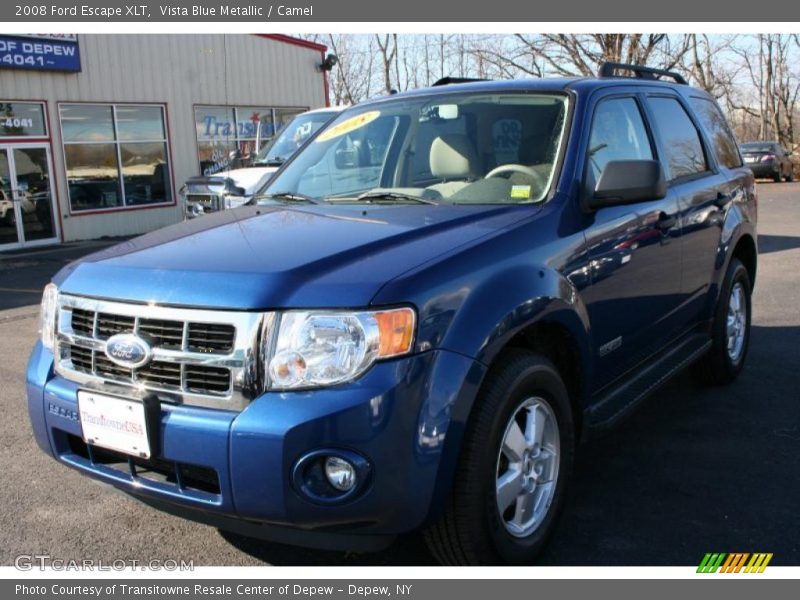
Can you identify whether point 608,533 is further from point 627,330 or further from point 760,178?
point 760,178

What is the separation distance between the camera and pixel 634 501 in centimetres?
351

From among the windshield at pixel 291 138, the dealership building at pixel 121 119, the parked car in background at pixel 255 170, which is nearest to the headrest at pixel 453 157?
the parked car in background at pixel 255 170

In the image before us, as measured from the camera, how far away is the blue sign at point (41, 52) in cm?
1490

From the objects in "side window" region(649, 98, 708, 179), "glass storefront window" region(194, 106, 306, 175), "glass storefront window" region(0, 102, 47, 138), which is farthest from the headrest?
"glass storefront window" region(194, 106, 306, 175)

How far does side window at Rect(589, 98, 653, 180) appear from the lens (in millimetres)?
3609

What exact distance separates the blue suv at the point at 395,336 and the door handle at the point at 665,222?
15mm

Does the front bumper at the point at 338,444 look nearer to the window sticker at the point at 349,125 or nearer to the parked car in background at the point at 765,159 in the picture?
the window sticker at the point at 349,125

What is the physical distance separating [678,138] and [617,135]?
2.92 feet

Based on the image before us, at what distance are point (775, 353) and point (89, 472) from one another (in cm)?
510

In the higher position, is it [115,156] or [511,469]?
[115,156]

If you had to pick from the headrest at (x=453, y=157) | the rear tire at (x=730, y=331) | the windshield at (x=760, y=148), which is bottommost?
the rear tire at (x=730, y=331)

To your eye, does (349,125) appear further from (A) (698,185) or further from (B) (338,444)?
(B) (338,444)

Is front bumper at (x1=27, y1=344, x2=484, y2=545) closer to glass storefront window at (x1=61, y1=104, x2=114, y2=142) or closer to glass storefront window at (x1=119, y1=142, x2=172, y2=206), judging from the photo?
glass storefront window at (x1=61, y1=104, x2=114, y2=142)

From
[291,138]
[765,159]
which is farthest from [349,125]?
[765,159]
